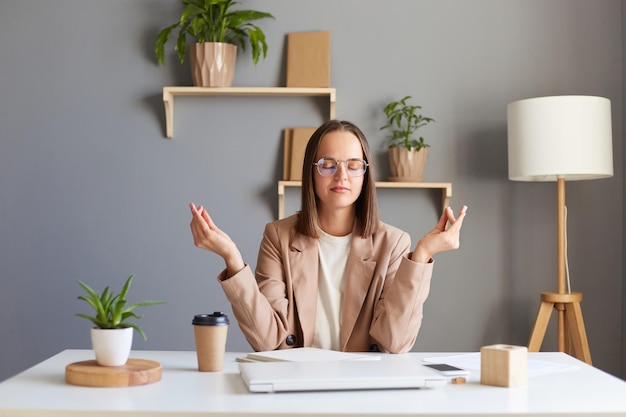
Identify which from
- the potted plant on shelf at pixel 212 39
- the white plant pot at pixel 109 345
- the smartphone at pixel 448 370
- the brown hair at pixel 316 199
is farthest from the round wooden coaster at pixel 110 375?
the potted plant on shelf at pixel 212 39

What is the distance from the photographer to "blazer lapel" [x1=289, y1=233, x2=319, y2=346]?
2.11 m

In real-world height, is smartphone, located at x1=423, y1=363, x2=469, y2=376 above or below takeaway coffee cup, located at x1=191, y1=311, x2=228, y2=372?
below

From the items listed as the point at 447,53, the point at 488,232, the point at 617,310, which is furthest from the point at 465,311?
the point at 447,53

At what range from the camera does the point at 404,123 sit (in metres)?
3.51

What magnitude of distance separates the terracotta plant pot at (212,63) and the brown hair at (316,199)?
4.11 ft

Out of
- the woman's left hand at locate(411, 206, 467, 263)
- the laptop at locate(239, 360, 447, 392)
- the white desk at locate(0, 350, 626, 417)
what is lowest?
the white desk at locate(0, 350, 626, 417)

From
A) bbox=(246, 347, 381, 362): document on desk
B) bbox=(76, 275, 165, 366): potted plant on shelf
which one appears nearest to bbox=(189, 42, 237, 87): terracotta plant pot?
bbox=(246, 347, 381, 362): document on desk

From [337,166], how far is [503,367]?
909 mm

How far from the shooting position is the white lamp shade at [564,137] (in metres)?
3.04

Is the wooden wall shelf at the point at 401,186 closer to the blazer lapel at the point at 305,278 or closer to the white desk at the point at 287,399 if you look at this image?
the blazer lapel at the point at 305,278

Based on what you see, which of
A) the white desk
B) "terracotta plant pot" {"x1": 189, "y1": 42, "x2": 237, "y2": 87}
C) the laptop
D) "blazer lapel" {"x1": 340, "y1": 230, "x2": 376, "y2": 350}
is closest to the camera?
the white desk

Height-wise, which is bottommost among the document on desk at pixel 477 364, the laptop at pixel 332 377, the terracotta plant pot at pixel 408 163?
the document on desk at pixel 477 364

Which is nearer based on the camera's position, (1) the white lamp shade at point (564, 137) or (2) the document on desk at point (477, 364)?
(2) the document on desk at point (477, 364)

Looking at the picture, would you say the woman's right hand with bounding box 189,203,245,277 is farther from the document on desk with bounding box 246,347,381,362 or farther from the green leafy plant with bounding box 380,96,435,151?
the green leafy plant with bounding box 380,96,435,151
